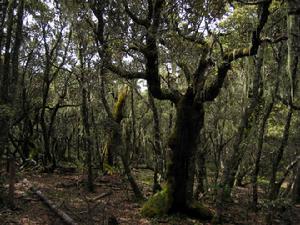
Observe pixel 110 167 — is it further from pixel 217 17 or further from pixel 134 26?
pixel 217 17

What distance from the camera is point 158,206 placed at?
38.9ft

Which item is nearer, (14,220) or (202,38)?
(14,220)

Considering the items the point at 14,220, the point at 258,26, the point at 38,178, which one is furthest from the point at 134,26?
the point at 38,178

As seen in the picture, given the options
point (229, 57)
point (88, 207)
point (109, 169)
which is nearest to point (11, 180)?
point (88, 207)

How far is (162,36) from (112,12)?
6.14 ft

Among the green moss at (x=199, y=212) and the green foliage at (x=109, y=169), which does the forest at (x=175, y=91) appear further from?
the green foliage at (x=109, y=169)

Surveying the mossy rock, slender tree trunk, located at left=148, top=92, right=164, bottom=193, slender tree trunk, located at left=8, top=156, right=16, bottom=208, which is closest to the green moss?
the mossy rock

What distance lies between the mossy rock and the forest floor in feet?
0.80

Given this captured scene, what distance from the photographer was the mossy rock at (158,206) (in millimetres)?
11758

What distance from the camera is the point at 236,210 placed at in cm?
1440

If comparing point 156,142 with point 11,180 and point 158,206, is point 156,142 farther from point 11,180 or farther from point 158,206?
point 11,180

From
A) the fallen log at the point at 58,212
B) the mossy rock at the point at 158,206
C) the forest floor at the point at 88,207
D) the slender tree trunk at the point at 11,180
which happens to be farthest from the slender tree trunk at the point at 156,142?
the slender tree trunk at the point at 11,180

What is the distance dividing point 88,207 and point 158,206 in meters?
2.59

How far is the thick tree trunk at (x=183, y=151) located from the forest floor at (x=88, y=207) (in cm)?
68
